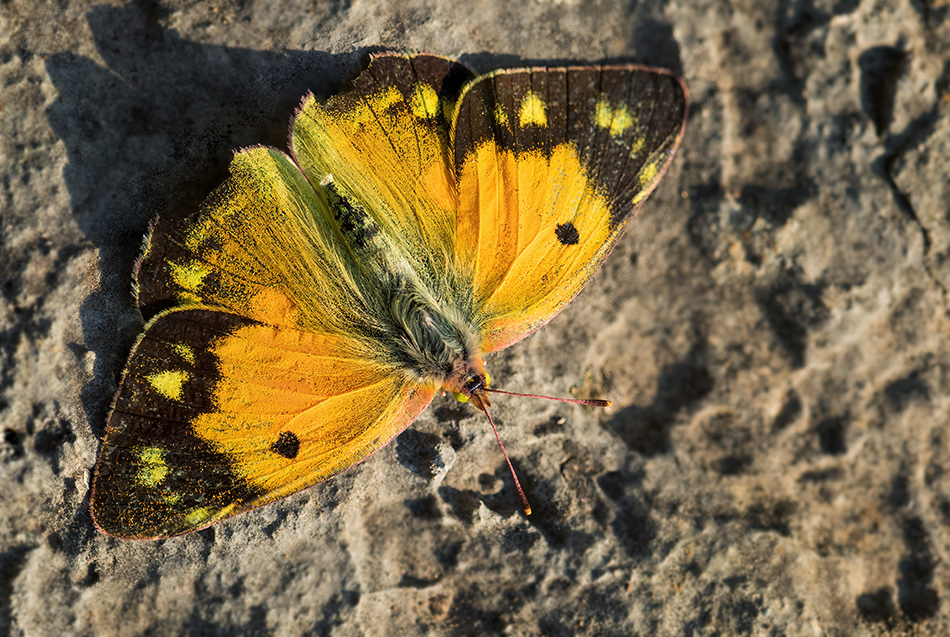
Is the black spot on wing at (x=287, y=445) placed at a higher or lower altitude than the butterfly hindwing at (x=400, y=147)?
lower

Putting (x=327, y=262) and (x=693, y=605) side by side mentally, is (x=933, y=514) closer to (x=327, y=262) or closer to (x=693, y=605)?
(x=693, y=605)

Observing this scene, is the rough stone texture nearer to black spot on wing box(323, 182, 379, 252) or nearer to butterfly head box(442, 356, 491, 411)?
butterfly head box(442, 356, 491, 411)

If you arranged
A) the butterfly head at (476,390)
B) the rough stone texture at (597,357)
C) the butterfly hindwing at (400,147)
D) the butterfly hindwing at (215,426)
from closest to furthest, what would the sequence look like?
1. the butterfly hindwing at (215,426)
2. the butterfly head at (476,390)
3. the butterfly hindwing at (400,147)
4. the rough stone texture at (597,357)

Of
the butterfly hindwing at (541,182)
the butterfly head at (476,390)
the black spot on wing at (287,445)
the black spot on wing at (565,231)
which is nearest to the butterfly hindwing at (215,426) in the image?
the black spot on wing at (287,445)

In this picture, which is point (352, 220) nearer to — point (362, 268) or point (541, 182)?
point (362, 268)

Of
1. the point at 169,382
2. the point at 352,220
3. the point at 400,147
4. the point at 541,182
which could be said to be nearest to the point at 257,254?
the point at 352,220

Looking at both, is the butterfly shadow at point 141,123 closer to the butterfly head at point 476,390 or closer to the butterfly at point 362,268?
the butterfly at point 362,268

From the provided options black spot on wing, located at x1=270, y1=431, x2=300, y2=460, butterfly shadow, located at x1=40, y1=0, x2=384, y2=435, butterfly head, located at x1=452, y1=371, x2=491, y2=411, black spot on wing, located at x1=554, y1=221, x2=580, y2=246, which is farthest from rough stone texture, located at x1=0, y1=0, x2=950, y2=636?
black spot on wing, located at x1=554, y1=221, x2=580, y2=246

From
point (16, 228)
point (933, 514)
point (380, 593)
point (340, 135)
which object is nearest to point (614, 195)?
point (340, 135)
